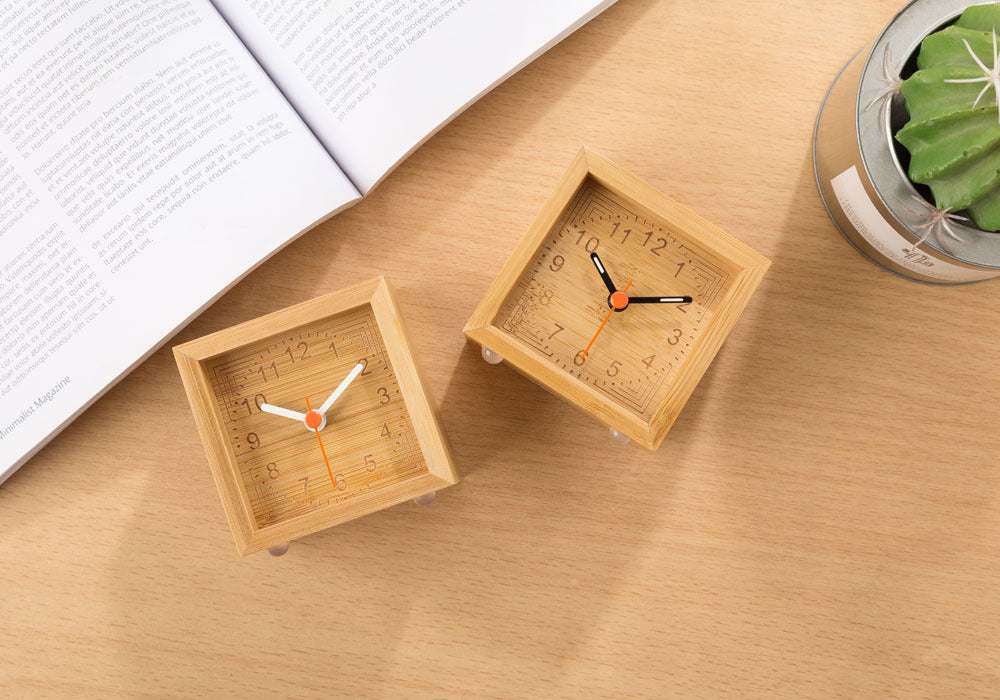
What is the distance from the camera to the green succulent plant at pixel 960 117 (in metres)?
0.49

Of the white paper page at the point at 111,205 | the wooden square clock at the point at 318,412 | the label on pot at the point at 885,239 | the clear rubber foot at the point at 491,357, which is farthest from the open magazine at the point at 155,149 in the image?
the label on pot at the point at 885,239

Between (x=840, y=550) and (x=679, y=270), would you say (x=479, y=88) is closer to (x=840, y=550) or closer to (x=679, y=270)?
(x=679, y=270)

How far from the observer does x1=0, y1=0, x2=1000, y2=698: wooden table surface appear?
721 millimetres

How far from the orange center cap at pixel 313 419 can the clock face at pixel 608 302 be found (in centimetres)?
20

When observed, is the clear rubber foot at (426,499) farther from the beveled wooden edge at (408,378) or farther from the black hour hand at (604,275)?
the black hour hand at (604,275)

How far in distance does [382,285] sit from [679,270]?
0.29 meters

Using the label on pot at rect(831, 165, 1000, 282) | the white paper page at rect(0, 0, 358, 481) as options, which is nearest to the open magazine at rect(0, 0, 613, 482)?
the white paper page at rect(0, 0, 358, 481)

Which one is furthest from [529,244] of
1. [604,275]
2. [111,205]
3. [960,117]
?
[111,205]

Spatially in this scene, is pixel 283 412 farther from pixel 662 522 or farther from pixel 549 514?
pixel 662 522

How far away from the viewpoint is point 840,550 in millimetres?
726

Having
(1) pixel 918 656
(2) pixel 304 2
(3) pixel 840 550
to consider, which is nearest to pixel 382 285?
(2) pixel 304 2

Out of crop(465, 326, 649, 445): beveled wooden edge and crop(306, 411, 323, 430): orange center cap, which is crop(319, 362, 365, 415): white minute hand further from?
crop(465, 326, 649, 445): beveled wooden edge

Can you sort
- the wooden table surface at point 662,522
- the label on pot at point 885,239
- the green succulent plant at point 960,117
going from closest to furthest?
the green succulent plant at point 960,117
the label on pot at point 885,239
the wooden table surface at point 662,522

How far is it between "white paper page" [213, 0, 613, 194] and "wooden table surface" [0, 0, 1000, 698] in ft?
0.52
